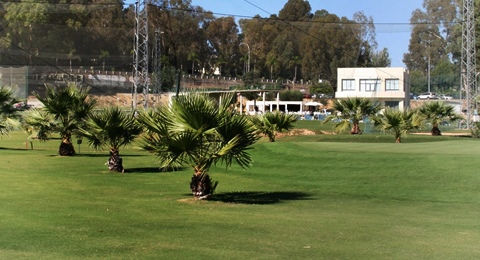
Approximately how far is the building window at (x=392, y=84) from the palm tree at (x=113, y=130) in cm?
7571

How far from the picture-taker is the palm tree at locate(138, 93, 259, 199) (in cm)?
1480

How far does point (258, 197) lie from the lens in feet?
56.3

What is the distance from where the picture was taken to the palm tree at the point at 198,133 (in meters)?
14.8

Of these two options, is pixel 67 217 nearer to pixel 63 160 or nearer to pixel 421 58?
pixel 63 160

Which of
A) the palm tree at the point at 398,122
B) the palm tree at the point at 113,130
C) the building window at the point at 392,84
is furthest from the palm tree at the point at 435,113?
the building window at the point at 392,84

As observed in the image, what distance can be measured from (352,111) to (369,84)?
164ft

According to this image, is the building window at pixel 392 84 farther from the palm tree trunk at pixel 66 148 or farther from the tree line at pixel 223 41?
the palm tree trunk at pixel 66 148

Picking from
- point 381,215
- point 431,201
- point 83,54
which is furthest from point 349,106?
point 83,54

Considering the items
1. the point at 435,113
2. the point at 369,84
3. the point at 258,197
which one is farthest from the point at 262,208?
the point at 369,84

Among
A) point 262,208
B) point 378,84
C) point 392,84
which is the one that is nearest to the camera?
point 262,208

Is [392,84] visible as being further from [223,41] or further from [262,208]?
[262,208]

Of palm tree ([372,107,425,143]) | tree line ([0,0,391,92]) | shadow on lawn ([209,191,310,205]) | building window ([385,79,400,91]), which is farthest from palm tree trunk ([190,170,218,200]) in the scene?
building window ([385,79,400,91])

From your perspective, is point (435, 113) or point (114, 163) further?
point (435, 113)

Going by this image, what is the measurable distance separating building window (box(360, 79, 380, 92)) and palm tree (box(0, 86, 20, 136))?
2788 inches
